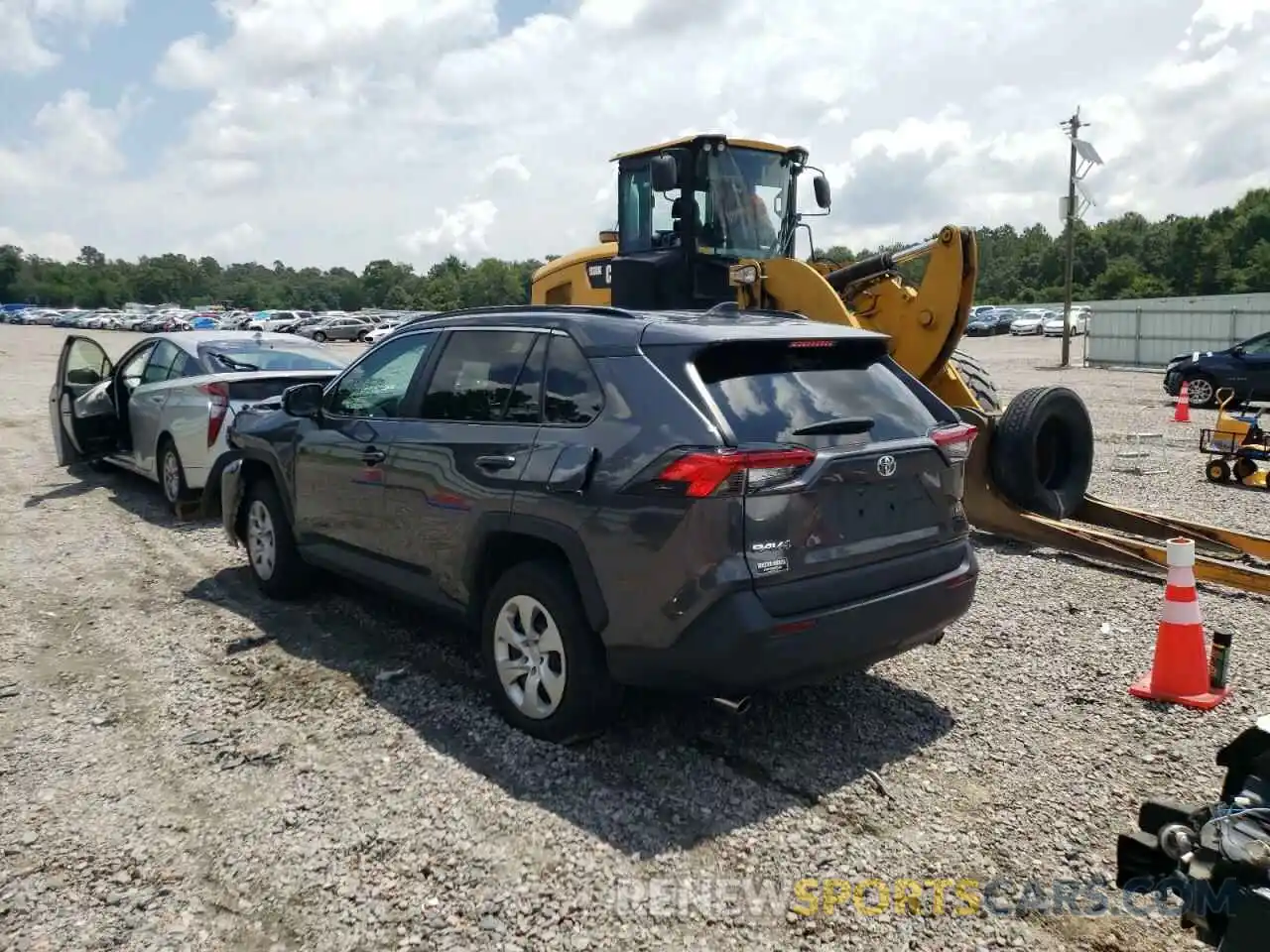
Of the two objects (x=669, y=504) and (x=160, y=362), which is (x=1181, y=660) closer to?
(x=669, y=504)

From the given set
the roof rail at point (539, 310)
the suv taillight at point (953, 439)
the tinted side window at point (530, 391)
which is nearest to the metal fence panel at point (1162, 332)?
the suv taillight at point (953, 439)

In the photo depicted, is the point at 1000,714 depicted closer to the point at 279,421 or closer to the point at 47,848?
the point at 47,848

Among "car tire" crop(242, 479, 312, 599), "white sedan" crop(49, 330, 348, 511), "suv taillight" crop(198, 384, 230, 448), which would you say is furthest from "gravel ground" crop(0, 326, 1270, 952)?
"white sedan" crop(49, 330, 348, 511)

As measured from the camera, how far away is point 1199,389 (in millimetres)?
19281

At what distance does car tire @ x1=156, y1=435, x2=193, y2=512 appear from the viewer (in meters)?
9.00

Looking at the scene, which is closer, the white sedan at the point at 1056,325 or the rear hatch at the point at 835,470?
the rear hatch at the point at 835,470

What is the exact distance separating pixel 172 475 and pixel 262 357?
1.36 m

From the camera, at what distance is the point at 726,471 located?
3.64 meters

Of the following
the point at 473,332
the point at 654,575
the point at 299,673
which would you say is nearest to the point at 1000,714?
the point at 654,575

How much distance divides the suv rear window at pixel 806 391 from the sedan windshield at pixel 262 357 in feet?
20.0

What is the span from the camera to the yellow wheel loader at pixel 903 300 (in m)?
7.16

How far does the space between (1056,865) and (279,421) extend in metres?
5.00

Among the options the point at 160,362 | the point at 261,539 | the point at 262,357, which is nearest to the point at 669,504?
the point at 261,539

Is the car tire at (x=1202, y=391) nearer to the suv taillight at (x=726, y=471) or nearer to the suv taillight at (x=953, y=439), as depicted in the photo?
the suv taillight at (x=953, y=439)
